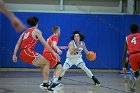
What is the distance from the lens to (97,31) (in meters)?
15.0

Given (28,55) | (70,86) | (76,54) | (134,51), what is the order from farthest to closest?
(76,54) < (70,86) < (134,51) < (28,55)

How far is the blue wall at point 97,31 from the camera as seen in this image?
1484 centimetres

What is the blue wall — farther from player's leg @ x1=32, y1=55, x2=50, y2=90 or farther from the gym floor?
player's leg @ x1=32, y1=55, x2=50, y2=90

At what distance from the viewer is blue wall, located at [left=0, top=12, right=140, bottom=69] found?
14.8m

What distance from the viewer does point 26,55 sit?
6.95m

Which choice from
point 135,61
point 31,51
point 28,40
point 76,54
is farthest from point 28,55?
point 76,54

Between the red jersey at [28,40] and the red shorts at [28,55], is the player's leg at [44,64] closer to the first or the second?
Answer: the red shorts at [28,55]

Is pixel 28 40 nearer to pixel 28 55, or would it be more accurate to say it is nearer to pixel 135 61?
pixel 28 55

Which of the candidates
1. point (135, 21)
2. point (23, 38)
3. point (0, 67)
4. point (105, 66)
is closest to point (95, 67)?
point (105, 66)

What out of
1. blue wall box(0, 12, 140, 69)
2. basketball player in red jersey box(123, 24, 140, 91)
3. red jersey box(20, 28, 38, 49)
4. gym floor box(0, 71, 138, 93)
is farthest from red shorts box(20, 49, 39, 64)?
blue wall box(0, 12, 140, 69)

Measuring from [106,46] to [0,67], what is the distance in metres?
5.26

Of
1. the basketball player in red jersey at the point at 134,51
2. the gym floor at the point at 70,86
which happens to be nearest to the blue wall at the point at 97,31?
the gym floor at the point at 70,86

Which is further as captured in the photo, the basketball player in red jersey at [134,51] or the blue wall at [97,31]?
the blue wall at [97,31]

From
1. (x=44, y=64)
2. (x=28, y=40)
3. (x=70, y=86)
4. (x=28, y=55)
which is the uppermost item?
(x=28, y=40)
